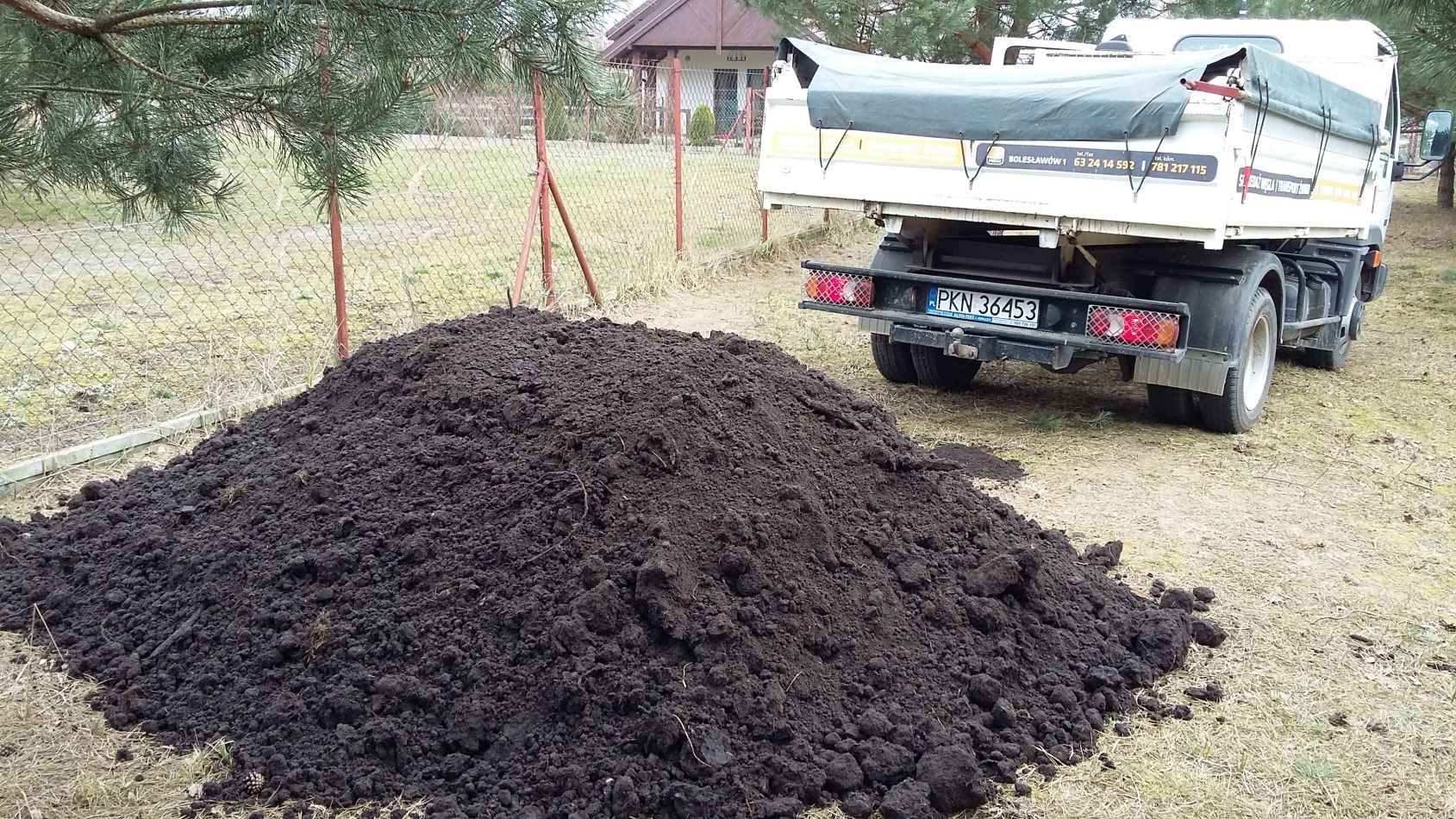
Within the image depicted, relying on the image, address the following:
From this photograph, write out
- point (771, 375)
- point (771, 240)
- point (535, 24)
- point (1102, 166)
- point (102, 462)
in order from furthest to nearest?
1. point (771, 240)
2. point (1102, 166)
3. point (102, 462)
4. point (771, 375)
5. point (535, 24)

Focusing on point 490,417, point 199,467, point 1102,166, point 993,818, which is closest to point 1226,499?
point 1102,166

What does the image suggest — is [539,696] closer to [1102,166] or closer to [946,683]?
[946,683]

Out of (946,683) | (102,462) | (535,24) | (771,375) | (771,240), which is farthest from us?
(771,240)

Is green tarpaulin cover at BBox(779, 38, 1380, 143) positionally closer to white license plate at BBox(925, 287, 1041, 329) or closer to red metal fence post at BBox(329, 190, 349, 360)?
white license plate at BBox(925, 287, 1041, 329)

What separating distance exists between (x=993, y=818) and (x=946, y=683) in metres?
0.50

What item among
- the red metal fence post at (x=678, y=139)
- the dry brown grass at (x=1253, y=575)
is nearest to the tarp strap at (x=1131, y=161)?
the dry brown grass at (x=1253, y=575)

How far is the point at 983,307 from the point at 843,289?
2.93ft

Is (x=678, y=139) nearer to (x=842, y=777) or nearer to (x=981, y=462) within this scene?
(x=981, y=462)

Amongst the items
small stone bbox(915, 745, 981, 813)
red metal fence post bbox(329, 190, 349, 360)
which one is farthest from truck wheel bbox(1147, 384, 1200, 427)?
red metal fence post bbox(329, 190, 349, 360)

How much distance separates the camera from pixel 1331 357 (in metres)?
8.21

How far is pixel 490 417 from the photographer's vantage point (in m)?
3.80

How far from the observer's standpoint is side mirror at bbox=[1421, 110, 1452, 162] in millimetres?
8539

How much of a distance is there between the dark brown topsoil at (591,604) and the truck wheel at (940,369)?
2864mm

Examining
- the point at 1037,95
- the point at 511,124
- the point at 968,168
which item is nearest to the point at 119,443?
the point at 511,124
